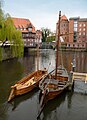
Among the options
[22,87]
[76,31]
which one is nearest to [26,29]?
[76,31]

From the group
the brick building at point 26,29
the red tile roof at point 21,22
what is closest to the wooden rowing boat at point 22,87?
the brick building at point 26,29

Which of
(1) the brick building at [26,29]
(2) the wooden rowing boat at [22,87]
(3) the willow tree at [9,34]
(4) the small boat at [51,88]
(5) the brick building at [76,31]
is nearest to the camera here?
(4) the small boat at [51,88]

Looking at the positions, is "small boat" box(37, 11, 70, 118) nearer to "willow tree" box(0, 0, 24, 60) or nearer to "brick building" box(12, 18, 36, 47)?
"willow tree" box(0, 0, 24, 60)

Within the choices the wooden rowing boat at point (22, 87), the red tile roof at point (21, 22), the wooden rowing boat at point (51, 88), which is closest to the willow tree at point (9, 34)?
the wooden rowing boat at point (22, 87)

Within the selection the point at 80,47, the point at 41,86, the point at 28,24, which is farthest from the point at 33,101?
the point at 80,47

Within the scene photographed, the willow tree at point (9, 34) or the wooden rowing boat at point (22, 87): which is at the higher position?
the willow tree at point (9, 34)

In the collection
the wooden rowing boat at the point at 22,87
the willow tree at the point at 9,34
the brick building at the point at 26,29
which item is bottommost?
the wooden rowing boat at the point at 22,87

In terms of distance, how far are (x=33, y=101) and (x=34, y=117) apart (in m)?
2.74

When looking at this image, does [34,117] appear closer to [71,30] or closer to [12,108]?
[12,108]

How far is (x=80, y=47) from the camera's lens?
77062 millimetres

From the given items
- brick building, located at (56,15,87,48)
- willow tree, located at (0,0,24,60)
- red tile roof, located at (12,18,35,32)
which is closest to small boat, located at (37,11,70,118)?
willow tree, located at (0,0,24,60)

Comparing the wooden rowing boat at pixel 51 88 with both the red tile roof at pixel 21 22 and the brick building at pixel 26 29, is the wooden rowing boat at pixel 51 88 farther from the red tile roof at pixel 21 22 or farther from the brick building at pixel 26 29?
the red tile roof at pixel 21 22

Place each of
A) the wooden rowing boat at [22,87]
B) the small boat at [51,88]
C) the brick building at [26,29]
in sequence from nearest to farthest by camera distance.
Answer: the small boat at [51,88], the wooden rowing boat at [22,87], the brick building at [26,29]

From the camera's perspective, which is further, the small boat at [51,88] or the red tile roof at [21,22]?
the red tile roof at [21,22]
